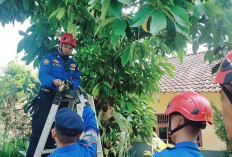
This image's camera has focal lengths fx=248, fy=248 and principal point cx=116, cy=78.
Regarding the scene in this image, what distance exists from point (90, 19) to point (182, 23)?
1.47 m

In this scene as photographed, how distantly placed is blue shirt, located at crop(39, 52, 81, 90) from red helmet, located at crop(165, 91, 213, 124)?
1552 mm

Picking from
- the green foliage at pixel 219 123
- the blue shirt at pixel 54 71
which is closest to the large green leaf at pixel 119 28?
the blue shirt at pixel 54 71

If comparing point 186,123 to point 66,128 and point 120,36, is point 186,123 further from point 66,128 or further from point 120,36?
point 120,36

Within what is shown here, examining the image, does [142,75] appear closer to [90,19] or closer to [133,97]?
[133,97]

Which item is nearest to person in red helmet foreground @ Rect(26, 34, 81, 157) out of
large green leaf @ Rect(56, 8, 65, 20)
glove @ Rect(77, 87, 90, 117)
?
glove @ Rect(77, 87, 90, 117)

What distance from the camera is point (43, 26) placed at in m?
3.22

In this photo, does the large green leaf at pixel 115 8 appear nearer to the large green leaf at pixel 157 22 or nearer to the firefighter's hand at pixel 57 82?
the large green leaf at pixel 157 22

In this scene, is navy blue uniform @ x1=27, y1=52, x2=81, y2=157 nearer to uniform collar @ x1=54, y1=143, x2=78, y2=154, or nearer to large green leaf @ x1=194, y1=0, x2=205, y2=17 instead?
uniform collar @ x1=54, y1=143, x2=78, y2=154

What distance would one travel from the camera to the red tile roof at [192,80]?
8906 mm

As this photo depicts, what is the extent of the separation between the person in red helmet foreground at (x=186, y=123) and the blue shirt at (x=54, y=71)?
157 centimetres

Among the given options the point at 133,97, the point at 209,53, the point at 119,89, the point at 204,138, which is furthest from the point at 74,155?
the point at 204,138

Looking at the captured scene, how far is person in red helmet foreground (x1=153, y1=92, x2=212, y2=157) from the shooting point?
66.4 inches

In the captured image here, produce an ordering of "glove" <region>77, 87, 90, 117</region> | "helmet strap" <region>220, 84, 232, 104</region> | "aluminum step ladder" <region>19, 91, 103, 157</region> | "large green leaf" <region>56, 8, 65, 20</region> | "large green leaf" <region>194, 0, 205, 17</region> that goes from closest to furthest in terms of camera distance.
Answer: "helmet strap" <region>220, 84, 232, 104</region>, "large green leaf" <region>194, 0, 205, 17</region>, "large green leaf" <region>56, 8, 65, 20</region>, "aluminum step ladder" <region>19, 91, 103, 157</region>, "glove" <region>77, 87, 90, 117</region>

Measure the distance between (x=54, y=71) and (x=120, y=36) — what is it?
104 centimetres
